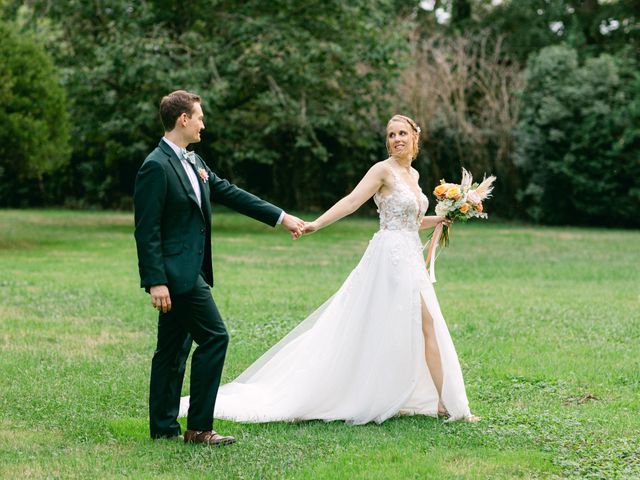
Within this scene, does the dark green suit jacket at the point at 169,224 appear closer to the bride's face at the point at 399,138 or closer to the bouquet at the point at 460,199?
the bride's face at the point at 399,138

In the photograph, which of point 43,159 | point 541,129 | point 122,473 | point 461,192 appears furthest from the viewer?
point 541,129

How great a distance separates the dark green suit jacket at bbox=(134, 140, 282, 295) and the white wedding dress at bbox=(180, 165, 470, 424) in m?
1.31

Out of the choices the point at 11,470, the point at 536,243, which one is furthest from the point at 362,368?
the point at 536,243

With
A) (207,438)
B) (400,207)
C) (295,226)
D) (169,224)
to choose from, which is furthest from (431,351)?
(169,224)

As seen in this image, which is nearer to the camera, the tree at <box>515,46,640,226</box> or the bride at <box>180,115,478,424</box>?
the bride at <box>180,115,478,424</box>

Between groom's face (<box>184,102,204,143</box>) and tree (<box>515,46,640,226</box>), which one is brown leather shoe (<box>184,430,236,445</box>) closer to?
groom's face (<box>184,102,204,143</box>)

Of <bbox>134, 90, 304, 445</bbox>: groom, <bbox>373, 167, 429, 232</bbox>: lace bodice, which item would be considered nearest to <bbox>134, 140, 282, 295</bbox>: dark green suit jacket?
<bbox>134, 90, 304, 445</bbox>: groom

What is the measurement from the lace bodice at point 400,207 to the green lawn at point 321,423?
1.38 m

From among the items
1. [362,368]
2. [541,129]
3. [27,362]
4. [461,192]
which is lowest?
[27,362]

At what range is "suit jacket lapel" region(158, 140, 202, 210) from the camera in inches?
225

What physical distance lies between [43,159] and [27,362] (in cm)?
1328

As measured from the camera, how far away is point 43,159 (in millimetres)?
20922

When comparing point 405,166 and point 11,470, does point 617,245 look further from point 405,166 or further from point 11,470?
point 11,470

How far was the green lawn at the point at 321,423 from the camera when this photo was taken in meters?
5.47
